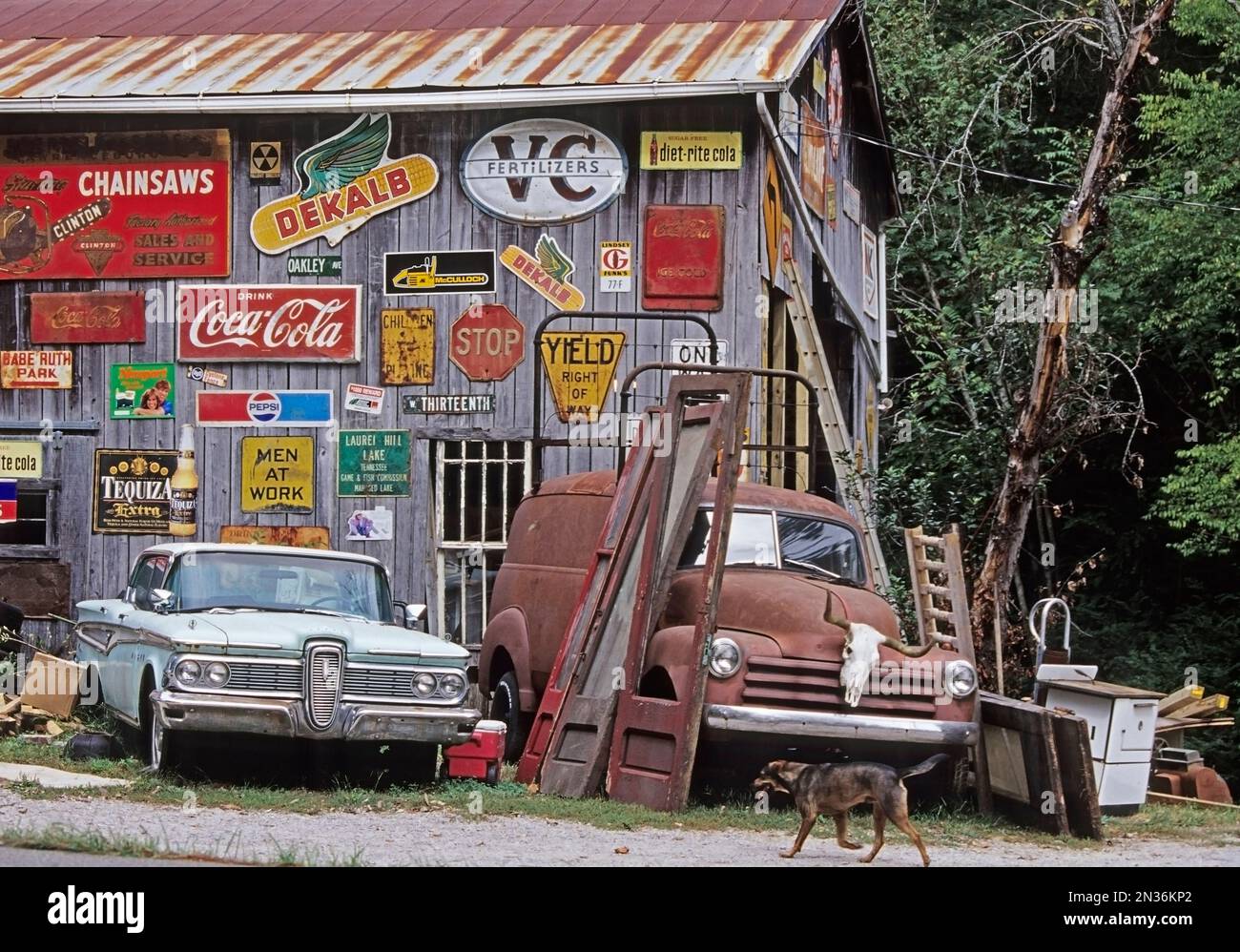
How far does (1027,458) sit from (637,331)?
12.1 ft

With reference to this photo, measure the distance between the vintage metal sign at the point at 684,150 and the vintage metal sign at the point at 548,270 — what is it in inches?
44.6

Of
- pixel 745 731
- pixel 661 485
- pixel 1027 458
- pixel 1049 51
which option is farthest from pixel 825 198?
pixel 745 731

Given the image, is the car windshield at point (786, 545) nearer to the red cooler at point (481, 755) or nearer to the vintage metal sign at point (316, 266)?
the red cooler at point (481, 755)

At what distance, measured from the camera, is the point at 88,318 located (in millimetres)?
16594

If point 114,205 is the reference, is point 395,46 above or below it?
above

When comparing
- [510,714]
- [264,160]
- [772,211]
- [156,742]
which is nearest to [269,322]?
[264,160]

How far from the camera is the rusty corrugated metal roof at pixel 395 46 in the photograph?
1594 cm

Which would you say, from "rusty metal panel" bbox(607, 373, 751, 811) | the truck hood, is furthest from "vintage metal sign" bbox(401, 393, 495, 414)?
the truck hood

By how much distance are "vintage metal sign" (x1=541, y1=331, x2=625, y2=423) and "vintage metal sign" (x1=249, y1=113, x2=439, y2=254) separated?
1.99 m

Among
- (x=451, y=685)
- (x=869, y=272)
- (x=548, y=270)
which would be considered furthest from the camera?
(x=869, y=272)

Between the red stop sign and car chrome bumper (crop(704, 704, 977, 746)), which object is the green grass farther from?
the red stop sign

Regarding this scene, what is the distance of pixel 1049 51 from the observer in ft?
55.9

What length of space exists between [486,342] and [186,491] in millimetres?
3148

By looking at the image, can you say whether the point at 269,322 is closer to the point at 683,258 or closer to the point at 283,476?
the point at 283,476
